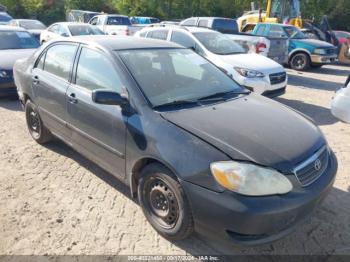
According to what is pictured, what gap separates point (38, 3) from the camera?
1173 inches

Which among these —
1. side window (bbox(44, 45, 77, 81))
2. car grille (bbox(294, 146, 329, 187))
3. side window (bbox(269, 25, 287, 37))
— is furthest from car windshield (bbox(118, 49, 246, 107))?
side window (bbox(269, 25, 287, 37))

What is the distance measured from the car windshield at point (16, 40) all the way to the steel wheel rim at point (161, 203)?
681 cm

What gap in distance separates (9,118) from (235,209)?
203 inches

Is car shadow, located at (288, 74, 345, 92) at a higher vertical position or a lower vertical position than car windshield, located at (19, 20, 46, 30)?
lower

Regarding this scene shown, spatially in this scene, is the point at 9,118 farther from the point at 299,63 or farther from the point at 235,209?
the point at 299,63

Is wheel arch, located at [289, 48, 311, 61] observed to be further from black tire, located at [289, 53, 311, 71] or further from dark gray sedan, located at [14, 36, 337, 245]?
dark gray sedan, located at [14, 36, 337, 245]

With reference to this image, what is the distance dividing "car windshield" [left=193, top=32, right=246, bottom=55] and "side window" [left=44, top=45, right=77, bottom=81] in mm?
4450

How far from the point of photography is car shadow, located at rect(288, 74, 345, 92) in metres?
10.1

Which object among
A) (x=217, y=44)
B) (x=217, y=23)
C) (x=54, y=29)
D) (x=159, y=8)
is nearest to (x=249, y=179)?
(x=217, y=44)

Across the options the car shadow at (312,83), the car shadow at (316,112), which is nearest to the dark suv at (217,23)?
the car shadow at (312,83)

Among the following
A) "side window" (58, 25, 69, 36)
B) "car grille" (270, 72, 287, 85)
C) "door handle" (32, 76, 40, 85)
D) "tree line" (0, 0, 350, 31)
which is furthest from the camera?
"tree line" (0, 0, 350, 31)

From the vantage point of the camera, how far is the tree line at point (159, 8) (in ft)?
90.8

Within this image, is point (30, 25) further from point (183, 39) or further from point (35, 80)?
point (35, 80)

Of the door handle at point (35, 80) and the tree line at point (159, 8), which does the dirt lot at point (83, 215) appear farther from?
the tree line at point (159, 8)
